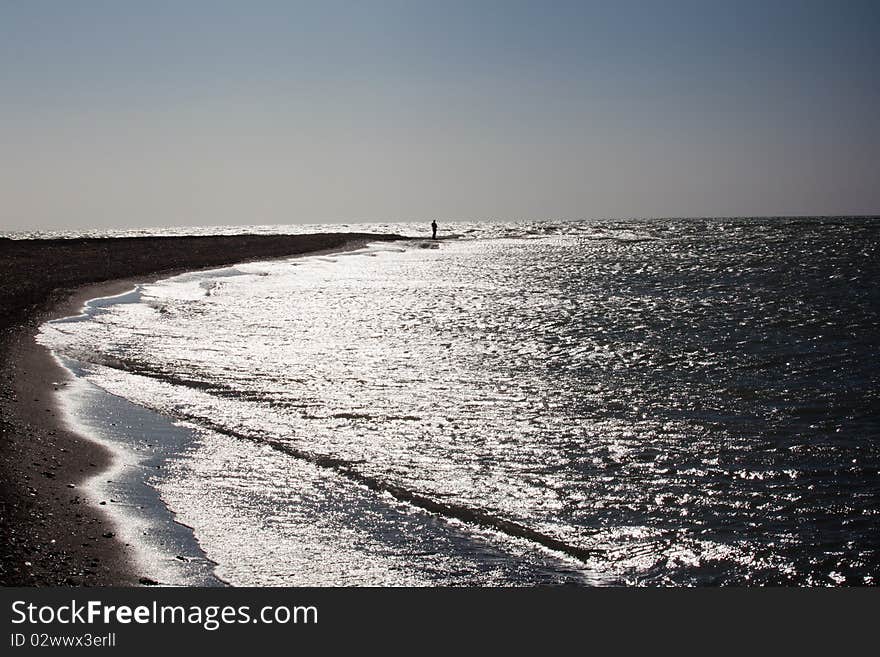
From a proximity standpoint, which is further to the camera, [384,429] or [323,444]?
[384,429]

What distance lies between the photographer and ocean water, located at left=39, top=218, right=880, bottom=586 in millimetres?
9836

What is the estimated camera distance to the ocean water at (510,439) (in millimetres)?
9836

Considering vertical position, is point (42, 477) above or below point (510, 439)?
above

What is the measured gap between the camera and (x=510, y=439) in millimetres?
15055

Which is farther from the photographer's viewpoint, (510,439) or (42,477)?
(510,439)

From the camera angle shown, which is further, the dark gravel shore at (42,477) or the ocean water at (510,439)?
the ocean water at (510,439)

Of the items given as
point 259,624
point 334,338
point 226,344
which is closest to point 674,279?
point 334,338

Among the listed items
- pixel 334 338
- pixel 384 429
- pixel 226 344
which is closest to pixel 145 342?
pixel 226 344

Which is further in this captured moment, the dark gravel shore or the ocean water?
the ocean water

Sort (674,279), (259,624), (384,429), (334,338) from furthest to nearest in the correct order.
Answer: (674,279) → (334,338) → (384,429) → (259,624)

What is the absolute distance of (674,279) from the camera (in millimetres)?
55719

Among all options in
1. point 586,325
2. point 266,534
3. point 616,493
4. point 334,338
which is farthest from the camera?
point 586,325

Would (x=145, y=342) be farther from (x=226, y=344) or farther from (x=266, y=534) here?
(x=266, y=534)

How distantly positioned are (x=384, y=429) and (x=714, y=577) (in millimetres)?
7882
